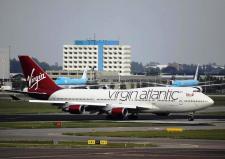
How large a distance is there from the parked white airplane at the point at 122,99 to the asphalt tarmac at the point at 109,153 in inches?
1640

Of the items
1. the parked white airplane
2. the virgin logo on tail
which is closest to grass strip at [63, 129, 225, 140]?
the parked white airplane

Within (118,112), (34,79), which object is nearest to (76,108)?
(118,112)

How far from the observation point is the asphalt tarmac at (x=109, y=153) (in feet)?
168

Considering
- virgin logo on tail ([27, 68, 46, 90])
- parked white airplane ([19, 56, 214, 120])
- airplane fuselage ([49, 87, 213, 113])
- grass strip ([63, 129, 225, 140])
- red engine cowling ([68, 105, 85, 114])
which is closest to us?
grass strip ([63, 129, 225, 140])

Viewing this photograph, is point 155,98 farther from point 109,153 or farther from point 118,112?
point 109,153

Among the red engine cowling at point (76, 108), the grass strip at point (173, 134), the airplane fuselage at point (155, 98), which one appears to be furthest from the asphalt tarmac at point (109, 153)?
the red engine cowling at point (76, 108)

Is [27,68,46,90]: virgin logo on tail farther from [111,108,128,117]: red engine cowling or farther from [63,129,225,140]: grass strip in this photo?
[63,129,225,140]: grass strip

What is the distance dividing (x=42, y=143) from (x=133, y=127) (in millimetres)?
22834

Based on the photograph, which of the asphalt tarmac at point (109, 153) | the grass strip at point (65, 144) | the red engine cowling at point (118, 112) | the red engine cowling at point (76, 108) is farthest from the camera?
the red engine cowling at point (76, 108)

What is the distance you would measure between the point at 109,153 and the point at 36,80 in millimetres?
58017

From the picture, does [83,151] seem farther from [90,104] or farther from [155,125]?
[90,104]

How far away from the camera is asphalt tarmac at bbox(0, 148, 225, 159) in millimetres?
51250

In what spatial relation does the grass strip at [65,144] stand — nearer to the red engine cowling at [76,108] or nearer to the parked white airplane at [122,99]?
the parked white airplane at [122,99]


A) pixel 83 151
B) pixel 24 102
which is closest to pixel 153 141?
pixel 83 151
